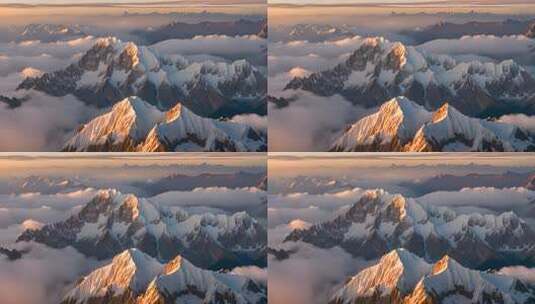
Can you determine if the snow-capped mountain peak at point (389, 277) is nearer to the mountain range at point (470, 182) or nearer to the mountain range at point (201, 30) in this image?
the mountain range at point (470, 182)

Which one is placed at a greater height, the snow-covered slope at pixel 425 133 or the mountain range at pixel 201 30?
the mountain range at pixel 201 30

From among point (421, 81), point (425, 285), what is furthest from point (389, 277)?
point (421, 81)

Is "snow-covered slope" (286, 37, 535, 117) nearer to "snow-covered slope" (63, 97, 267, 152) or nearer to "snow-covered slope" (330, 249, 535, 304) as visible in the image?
"snow-covered slope" (63, 97, 267, 152)

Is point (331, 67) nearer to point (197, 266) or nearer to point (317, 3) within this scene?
point (317, 3)

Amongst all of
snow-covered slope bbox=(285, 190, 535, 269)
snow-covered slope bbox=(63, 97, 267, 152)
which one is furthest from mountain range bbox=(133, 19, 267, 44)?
snow-covered slope bbox=(285, 190, 535, 269)

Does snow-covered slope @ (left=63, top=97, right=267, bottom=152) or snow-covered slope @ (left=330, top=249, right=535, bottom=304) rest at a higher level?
snow-covered slope @ (left=63, top=97, right=267, bottom=152)

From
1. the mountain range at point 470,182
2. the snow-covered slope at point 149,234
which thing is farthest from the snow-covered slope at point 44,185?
the mountain range at point 470,182
